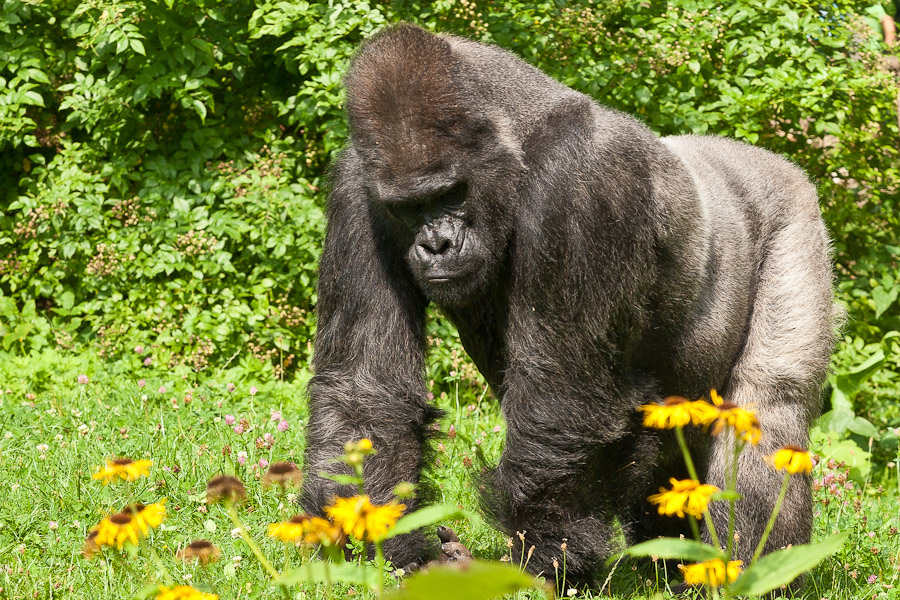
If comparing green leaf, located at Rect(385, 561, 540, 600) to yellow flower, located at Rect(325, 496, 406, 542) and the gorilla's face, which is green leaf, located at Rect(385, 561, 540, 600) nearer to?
yellow flower, located at Rect(325, 496, 406, 542)

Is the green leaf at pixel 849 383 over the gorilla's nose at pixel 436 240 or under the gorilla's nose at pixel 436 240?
under

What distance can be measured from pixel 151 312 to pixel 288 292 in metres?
0.78

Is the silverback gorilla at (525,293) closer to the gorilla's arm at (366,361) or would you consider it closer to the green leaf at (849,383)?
the gorilla's arm at (366,361)

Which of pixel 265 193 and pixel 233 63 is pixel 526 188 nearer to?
pixel 265 193

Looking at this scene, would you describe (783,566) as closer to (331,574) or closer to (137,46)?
(331,574)

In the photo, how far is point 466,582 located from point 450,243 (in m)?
1.71

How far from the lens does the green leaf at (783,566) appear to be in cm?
150

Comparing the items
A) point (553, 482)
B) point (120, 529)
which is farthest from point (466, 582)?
point (553, 482)

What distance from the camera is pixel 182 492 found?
136 inches

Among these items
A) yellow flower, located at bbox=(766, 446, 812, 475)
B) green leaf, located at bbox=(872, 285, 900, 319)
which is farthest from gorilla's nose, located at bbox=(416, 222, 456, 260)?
green leaf, located at bbox=(872, 285, 900, 319)

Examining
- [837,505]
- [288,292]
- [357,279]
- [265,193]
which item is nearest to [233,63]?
[265,193]

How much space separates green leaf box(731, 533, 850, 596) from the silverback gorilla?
1.28 meters

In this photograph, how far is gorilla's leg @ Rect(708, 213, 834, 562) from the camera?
325cm

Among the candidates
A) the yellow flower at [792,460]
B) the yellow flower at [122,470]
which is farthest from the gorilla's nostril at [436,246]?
the yellow flower at [792,460]
